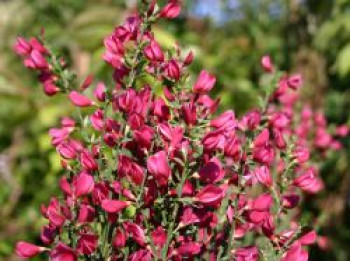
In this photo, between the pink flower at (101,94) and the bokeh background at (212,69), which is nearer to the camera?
the pink flower at (101,94)

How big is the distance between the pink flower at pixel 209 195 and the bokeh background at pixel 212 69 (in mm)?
2025

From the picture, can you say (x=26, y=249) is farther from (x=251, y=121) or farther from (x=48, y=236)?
(x=251, y=121)

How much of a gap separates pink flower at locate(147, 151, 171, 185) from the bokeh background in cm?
204

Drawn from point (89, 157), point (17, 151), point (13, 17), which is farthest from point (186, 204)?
point (13, 17)

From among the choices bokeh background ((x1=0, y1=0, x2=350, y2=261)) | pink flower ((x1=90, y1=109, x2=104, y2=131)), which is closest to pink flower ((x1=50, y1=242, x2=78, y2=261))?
pink flower ((x1=90, y1=109, x2=104, y2=131))

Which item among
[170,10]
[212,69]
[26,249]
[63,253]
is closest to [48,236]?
[26,249]

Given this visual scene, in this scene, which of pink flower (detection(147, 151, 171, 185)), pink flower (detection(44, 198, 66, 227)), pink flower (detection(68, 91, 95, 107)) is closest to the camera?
pink flower (detection(147, 151, 171, 185))

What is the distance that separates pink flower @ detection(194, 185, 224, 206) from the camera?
1.20m

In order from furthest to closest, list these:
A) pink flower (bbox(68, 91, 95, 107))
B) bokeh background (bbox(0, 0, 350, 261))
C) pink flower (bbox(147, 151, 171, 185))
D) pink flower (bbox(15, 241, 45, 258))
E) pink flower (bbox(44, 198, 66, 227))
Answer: bokeh background (bbox(0, 0, 350, 261)) < pink flower (bbox(68, 91, 95, 107)) < pink flower (bbox(15, 241, 45, 258)) < pink flower (bbox(44, 198, 66, 227)) < pink flower (bbox(147, 151, 171, 185))

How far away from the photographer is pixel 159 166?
1164mm

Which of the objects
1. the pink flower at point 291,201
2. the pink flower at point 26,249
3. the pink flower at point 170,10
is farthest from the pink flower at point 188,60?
the pink flower at point 26,249

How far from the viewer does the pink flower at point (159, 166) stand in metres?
1.16

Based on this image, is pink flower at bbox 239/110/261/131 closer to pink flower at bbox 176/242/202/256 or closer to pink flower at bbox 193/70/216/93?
pink flower at bbox 193/70/216/93

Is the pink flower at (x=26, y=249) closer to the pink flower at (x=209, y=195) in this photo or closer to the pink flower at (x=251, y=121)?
the pink flower at (x=209, y=195)
